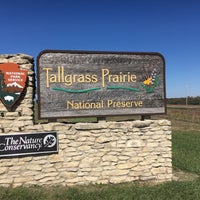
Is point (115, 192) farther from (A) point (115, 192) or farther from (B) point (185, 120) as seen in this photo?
(B) point (185, 120)

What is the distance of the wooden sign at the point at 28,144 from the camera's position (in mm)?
7086

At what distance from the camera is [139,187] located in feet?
24.4

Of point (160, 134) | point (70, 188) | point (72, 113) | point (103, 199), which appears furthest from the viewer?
point (160, 134)

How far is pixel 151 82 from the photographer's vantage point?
834cm

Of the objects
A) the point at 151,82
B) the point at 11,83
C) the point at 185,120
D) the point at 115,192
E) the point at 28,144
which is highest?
the point at 151,82

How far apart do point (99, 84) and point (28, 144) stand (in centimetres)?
234

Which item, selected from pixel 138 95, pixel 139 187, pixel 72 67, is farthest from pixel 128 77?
pixel 139 187

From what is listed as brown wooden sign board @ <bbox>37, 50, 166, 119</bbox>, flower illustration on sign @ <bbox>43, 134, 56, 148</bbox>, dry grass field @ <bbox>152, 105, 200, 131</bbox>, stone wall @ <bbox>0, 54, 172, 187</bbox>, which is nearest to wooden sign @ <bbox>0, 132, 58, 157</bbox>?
flower illustration on sign @ <bbox>43, 134, 56, 148</bbox>

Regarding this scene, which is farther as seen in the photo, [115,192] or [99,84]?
[99,84]

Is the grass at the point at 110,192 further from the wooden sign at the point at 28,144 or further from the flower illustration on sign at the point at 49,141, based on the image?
the flower illustration on sign at the point at 49,141

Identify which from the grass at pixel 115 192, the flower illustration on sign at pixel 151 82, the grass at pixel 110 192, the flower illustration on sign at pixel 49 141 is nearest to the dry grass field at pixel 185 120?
the flower illustration on sign at pixel 151 82

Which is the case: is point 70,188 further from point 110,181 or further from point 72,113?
point 72,113

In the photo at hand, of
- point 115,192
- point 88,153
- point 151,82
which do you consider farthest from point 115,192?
point 151,82

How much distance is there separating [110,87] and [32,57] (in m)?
2.13
